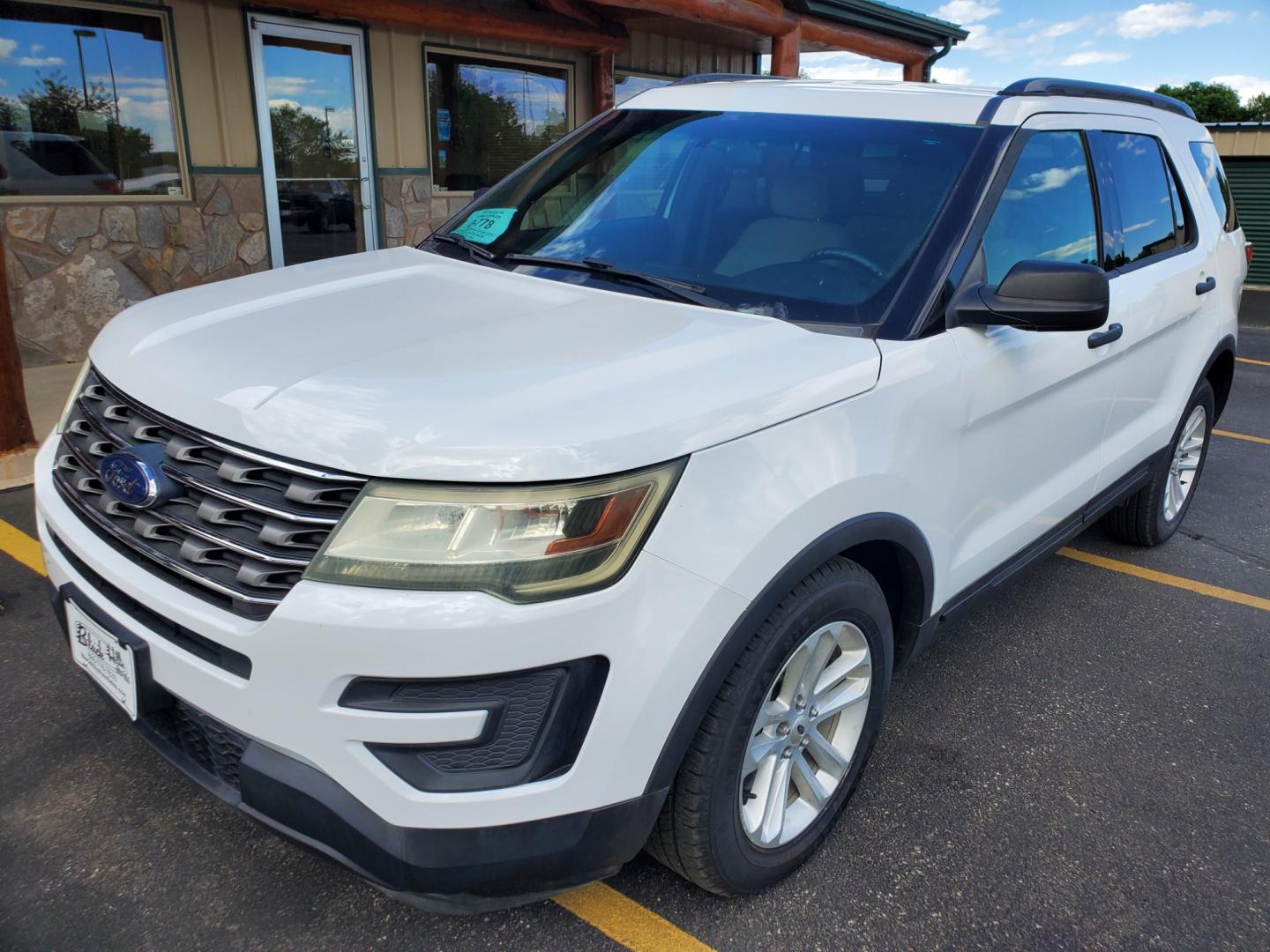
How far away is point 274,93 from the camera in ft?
26.3

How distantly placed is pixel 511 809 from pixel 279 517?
665mm

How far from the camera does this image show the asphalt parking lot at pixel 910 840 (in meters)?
2.20

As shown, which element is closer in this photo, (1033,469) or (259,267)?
(1033,469)

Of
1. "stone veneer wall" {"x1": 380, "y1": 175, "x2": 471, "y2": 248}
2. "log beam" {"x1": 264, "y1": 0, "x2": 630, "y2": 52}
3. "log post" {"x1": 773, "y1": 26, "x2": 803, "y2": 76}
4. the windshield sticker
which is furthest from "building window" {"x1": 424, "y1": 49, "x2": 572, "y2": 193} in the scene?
the windshield sticker

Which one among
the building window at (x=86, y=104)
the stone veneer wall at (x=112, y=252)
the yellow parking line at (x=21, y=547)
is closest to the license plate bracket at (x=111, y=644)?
the yellow parking line at (x=21, y=547)

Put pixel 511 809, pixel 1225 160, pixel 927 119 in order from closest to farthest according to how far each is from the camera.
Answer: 1. pixel 511 809
2. pixel 927 119
3. pixel 1225 160

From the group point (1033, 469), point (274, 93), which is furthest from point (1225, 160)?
point (1033, 469)

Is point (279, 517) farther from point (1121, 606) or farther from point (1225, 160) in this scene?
point (1225, 160)

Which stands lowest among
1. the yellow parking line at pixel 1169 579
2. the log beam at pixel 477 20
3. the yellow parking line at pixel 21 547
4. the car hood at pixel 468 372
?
the yellow parking line at pixel 1169 579

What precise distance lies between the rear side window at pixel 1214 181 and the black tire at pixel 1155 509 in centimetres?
80

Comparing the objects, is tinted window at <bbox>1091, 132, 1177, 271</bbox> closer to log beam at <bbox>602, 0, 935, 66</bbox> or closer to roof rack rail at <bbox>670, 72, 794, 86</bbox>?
roof rack rail at <bbox>670, 72, 794, 86</bbox>

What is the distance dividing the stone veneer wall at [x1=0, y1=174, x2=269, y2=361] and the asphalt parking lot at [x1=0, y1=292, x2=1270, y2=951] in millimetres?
4211

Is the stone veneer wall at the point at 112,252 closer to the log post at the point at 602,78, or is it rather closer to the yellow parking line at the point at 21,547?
the yellow parking line at the point at 21,547

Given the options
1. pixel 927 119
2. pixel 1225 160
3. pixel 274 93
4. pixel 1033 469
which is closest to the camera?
pixel 927 119
